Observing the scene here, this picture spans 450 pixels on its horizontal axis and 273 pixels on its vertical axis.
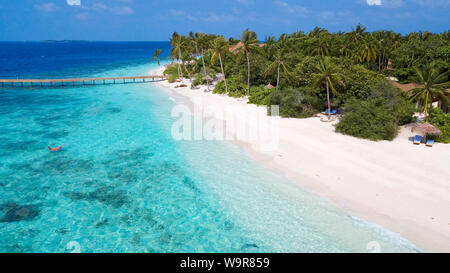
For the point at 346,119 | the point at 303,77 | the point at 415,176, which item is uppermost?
the point at 303,77

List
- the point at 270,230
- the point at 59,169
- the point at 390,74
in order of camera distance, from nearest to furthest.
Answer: the point at 270,230, the point at 59,169, the point at 390,74

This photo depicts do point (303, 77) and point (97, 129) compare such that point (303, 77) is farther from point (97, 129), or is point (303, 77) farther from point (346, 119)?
point (97, 129)

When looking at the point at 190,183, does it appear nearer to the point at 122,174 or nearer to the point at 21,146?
the point at 122,174

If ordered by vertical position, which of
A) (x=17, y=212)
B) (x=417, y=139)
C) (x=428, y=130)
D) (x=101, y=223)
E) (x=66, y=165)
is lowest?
(x=101, y=223)

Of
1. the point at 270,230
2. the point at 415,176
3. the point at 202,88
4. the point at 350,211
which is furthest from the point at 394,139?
the point at 202,88

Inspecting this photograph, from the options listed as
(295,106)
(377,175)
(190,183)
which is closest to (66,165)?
(190,183)

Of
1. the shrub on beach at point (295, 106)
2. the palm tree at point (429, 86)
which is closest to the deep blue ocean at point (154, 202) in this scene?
the shrub on beach at point (295, 106)
